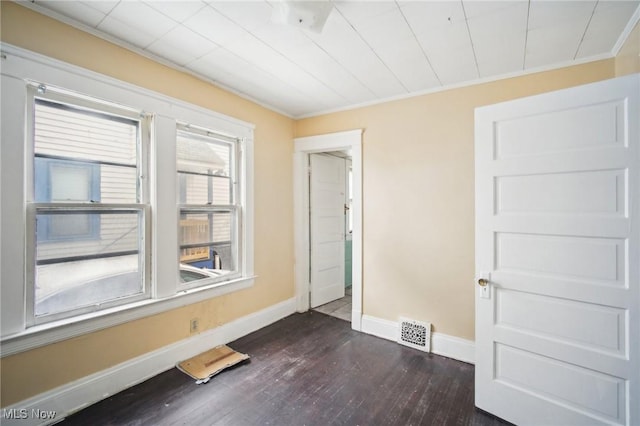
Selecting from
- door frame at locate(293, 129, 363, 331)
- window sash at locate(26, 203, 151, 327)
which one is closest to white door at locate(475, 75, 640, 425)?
door frame at locate(293, 129, 363, 331)

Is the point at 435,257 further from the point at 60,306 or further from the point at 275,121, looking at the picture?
the point at 60,306

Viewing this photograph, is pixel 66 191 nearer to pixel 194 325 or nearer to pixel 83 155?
pixel 83 155

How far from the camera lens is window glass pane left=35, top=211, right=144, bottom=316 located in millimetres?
1796

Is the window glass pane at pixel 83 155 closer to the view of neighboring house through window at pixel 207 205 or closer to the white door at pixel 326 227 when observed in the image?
the view of neighboring house through window at pixel 207 205

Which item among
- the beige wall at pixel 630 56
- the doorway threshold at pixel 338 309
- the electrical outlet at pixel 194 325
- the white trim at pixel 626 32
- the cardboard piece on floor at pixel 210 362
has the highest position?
the white trim at pixel 626 32

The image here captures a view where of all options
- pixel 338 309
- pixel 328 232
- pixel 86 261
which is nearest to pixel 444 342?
pixel 338 309

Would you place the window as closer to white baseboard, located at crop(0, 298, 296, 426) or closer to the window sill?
the window sill

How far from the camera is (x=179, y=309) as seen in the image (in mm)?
2449

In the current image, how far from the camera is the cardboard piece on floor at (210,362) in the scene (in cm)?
226

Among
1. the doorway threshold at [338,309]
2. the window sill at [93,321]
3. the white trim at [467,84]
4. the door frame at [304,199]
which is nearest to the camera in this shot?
the window sill at [93,321]

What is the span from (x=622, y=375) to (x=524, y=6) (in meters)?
2.20

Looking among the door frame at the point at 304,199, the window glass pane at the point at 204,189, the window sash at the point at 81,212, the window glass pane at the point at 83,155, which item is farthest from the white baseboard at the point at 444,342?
the window glass pane at the point at 83,155

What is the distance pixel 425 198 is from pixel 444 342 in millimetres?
1440

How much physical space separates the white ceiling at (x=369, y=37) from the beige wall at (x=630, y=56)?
0.23 feet
